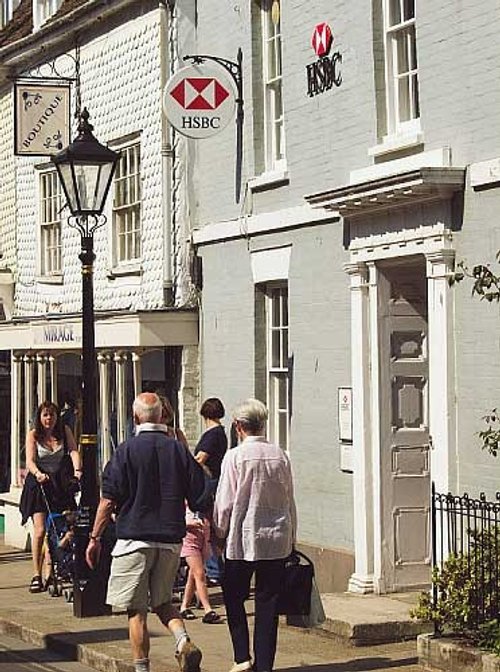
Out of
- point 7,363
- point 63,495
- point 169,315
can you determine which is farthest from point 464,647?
point 7,363

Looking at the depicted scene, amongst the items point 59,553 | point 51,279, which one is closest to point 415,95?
point 59,553

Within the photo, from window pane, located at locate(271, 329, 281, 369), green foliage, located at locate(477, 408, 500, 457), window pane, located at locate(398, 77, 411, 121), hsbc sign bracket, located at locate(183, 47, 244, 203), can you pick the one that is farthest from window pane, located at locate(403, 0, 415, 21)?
window pane, located at locate(271, 329, 281, 369)

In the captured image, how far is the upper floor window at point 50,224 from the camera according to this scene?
2161cm

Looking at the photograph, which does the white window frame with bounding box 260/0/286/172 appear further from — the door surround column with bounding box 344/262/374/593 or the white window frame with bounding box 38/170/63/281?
the white window frame with bounding box 38/170/63/281

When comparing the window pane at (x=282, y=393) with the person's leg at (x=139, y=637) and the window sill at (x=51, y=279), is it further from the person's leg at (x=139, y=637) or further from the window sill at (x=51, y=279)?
the window sill at (x=51, y=279)

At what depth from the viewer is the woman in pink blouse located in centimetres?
1044

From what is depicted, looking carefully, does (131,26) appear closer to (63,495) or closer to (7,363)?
(63,495)

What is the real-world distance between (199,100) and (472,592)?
23.7 ft

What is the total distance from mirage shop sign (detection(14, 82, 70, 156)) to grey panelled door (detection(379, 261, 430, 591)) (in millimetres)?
7246

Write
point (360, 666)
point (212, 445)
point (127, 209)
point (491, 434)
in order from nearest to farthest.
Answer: point (491, 434) < point (360, 666) < point (212, 445) < point (127, 209)

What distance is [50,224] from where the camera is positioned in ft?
71.6

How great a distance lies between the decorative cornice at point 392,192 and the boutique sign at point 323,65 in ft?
3.91

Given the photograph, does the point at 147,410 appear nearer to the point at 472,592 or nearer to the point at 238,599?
the point at 238,599

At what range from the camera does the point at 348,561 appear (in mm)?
14266
